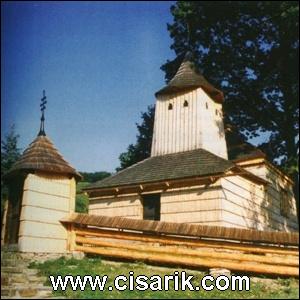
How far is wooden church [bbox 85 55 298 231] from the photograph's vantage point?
1650cm

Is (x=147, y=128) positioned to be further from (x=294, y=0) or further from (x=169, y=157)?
(x=294, y=0)

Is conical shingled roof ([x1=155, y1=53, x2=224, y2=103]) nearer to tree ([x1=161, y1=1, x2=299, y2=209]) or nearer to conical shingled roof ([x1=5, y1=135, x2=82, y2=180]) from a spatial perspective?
tree ([x1=161, y1=1, x2=299, y2=209])

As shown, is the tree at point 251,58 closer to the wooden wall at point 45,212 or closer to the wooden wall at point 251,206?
the wooden wall at point 251,206

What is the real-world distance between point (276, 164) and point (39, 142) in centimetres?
1505

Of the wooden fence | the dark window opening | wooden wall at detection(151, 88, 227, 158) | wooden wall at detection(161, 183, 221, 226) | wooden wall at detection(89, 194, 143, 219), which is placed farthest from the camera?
wooden wall at detection(151, 88, 227, 158)

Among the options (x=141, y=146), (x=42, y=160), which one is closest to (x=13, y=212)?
(x=42, y=160)

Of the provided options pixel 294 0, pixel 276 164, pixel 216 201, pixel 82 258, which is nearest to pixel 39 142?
pixel 82 258

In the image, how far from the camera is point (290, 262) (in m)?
10.2

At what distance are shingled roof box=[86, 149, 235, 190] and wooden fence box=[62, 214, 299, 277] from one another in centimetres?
445

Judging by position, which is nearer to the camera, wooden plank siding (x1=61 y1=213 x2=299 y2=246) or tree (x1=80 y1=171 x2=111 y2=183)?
wooden plank siding (x1=61 y1=213 x2=299 y2=246)

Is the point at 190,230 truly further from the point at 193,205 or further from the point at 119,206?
the point at 119,206

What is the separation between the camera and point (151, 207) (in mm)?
18094

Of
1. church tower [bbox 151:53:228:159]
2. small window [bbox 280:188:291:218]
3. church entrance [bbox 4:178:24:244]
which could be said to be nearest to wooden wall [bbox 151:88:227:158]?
church tower [bbox 151:53:228:159]

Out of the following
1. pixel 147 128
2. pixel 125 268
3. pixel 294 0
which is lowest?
pixel 125 268
